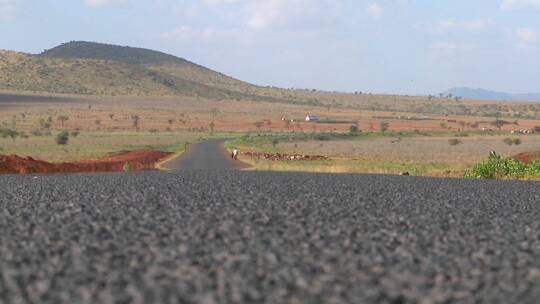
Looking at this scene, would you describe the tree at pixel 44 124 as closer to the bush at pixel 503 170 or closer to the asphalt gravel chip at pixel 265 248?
the bush at pixel 503 170

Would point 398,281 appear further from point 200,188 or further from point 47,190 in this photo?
point 47,190

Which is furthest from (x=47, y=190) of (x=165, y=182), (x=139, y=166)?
(x=139, y=166)

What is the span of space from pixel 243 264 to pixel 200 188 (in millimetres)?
12942

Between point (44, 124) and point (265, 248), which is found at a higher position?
point (265, 248)

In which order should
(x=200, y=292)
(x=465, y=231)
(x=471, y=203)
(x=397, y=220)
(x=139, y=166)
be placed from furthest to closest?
1. (x=139, y=166)
2. (x=471, y=203)
3. (x=397, y=220)
4. (x=465, y=231)
5. (x=200, y=292)

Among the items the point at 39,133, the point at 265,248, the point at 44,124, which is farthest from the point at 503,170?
the point at 44,124

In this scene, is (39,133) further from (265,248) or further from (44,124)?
(265,248)

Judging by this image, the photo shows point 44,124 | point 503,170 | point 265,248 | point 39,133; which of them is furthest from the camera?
point 44,124

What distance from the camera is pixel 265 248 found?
12422mm

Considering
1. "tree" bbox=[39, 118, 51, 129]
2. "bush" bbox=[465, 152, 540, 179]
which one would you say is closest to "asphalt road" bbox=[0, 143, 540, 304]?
"bush" bbox=[465, 152, 540, 179]

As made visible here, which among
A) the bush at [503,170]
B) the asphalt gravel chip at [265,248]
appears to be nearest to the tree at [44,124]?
the bush at [503,170]

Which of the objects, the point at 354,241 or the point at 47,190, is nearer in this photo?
the point at 354,241

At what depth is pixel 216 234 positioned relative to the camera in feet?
45.2

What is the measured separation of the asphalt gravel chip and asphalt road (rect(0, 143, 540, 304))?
0.09ft
